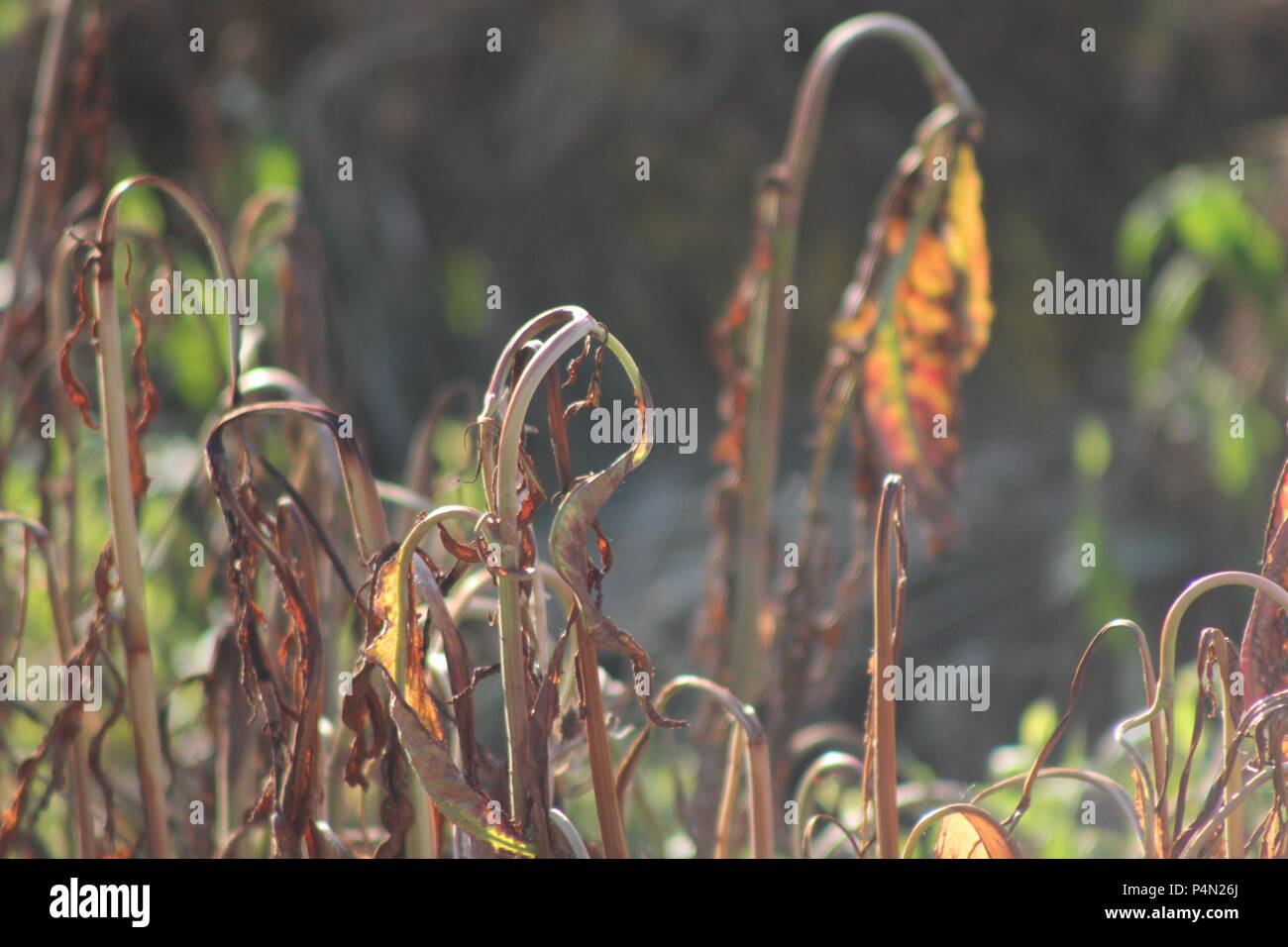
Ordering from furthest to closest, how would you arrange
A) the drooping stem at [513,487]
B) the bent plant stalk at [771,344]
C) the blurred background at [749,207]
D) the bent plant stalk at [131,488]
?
the blurred background at [749,207]
the bent plant stalk at [771,344]
the bent plant stalk at [131,488]
the drooping stem at [513,487]

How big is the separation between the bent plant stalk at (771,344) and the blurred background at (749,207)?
1.67 m

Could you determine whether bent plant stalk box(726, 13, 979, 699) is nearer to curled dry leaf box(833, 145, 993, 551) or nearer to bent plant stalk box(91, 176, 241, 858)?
curled dry leaf box(833, 145, 993, 551)

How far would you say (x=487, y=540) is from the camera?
0.44 metres

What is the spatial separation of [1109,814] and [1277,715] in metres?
1.52

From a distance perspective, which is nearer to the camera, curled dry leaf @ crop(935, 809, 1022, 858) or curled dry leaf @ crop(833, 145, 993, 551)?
curled dry leaf @ crop(935, 809, 1022, 858)

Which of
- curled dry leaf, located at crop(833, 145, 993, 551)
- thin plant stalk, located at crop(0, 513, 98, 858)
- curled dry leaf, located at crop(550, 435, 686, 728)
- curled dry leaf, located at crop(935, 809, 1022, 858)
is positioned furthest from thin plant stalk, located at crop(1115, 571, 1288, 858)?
thin plant stalk, located at crop(0, 513, 98, 858)

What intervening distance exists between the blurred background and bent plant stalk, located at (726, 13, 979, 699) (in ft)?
5.47

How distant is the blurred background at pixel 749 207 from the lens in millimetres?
2684

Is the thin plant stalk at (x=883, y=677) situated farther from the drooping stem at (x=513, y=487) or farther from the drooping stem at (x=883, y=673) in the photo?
the drooping stem at (x=513, y=487)

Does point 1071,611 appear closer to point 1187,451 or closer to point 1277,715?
point 1187,451

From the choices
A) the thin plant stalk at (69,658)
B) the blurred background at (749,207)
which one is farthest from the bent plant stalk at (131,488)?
the blurred background at (749,207)

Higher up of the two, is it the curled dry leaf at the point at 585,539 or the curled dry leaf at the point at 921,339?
the curled dry leaf at the point at 921,339

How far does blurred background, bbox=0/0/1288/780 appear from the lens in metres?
2.68
